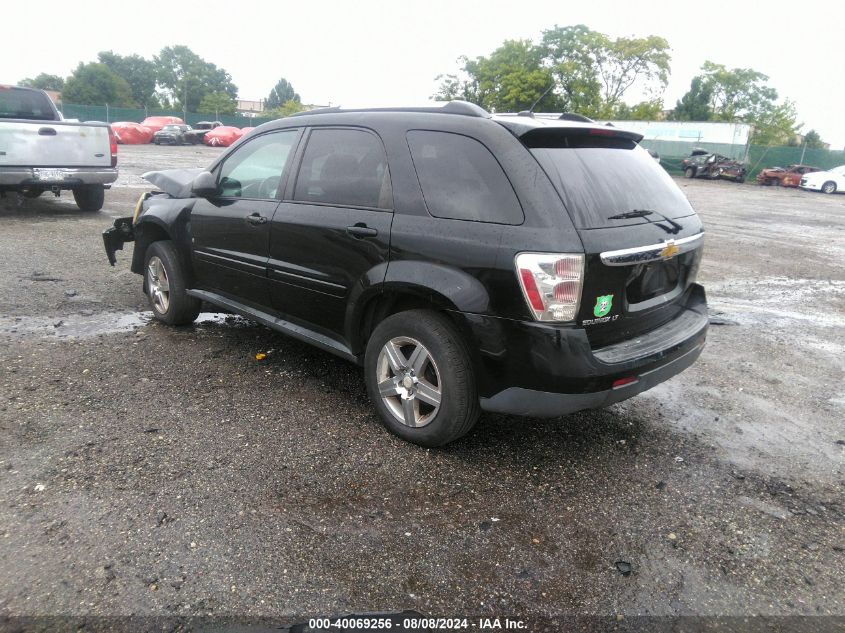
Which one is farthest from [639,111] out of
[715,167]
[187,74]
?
[187,74]

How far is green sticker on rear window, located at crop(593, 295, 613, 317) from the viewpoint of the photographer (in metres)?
2.91

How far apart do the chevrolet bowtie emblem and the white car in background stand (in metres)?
33.3

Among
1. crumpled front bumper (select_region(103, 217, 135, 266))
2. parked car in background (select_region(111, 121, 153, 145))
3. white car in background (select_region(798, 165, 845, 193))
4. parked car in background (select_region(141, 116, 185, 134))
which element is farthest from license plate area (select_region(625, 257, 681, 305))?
parked car in background (select_region(141, 116, 185, 134))

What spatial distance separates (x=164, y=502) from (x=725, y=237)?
12.1m

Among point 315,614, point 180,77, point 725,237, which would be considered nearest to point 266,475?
point 315,614

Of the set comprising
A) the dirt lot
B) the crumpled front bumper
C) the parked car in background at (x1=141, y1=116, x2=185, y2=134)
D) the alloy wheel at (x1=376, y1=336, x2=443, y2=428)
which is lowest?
the dirt lot

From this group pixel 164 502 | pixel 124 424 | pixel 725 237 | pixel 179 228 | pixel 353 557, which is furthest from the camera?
pixel 725 237

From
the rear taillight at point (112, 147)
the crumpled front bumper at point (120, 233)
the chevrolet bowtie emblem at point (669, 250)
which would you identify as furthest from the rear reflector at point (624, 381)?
the rear taillight at point (112, 147)

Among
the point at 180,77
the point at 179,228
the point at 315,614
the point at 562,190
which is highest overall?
the point at 180,77

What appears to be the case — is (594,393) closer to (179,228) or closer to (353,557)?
(353,557)

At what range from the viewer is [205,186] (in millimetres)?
4531

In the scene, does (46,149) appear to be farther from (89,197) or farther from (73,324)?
(73,324)

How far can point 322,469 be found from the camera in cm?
316

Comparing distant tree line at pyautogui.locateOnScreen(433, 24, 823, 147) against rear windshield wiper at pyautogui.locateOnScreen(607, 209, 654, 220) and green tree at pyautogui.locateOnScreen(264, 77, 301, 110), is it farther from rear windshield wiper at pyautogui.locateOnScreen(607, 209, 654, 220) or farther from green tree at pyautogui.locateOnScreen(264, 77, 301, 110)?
green tree at pyautogui.locateOnScreen(264, 77, 301, 110)
